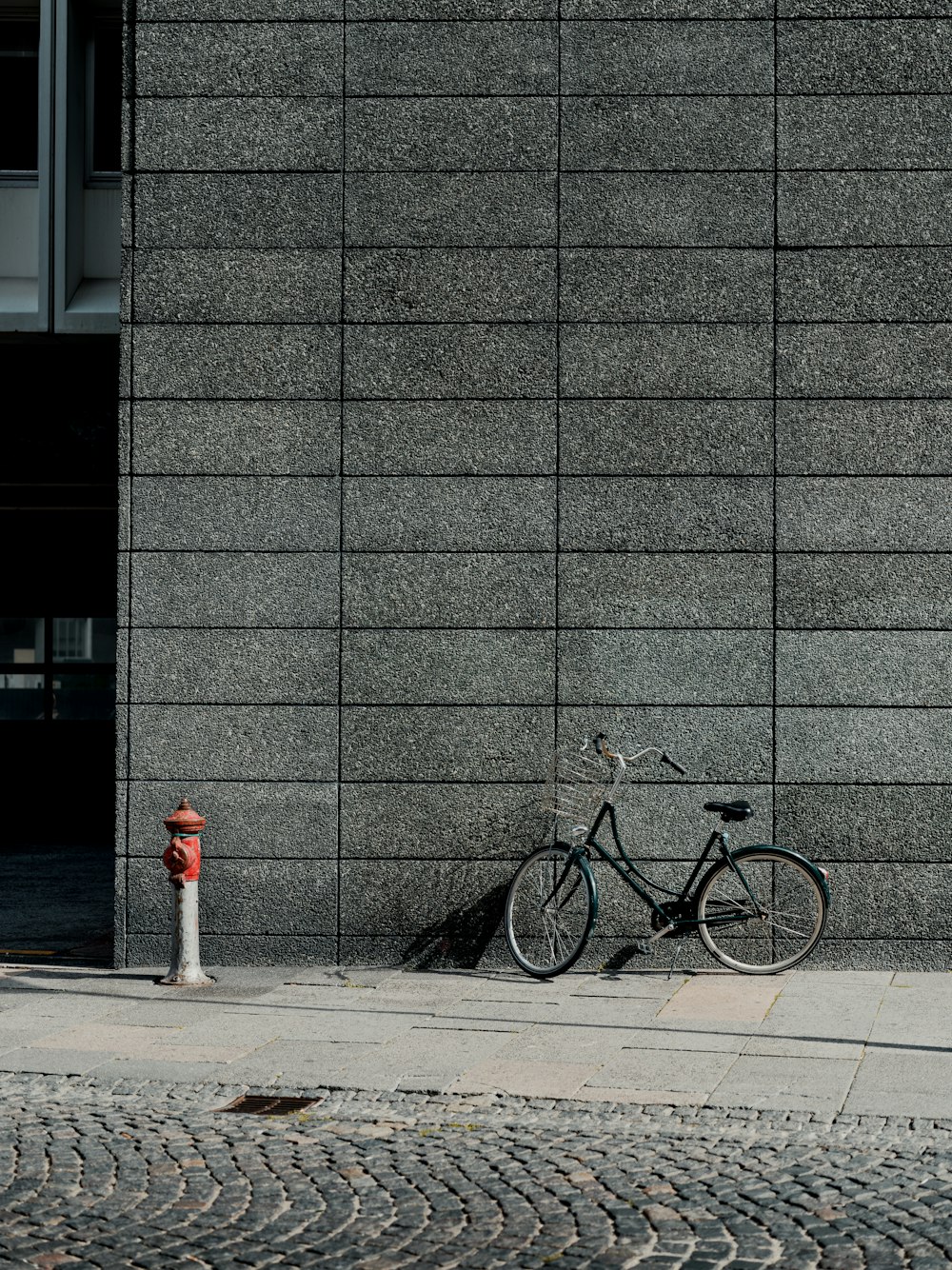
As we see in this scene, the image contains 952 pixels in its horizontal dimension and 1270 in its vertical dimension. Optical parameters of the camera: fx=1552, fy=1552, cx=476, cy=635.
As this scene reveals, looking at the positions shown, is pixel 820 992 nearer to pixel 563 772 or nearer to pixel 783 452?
pixel 563 772

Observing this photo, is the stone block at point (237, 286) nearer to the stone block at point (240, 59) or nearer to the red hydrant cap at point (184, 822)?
the stone block at point (240, 59)

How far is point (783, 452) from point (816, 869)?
2506 mm

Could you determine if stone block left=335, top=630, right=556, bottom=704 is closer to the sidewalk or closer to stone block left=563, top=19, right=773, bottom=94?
the sidewalk

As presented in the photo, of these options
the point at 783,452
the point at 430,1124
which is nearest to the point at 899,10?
the point at 783,452

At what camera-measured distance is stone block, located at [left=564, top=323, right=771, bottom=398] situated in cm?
944

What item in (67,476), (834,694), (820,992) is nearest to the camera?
(820,992)

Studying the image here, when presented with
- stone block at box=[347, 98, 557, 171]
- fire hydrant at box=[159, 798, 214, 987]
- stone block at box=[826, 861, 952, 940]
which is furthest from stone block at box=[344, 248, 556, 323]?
stone block at box=[826, 861, 952, 940]

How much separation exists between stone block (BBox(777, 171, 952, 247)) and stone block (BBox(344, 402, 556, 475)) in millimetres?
1916

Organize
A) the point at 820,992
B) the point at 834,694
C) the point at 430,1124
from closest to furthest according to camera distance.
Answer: the point at 430,1124 < the point at 820,992 < the point at 834,694

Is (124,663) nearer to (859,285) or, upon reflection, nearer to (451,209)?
(451,209)

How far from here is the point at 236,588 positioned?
31.3 feet

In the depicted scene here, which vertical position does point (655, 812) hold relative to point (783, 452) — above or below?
below

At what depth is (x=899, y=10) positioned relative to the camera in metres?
9.45

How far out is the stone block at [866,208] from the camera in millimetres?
9398
